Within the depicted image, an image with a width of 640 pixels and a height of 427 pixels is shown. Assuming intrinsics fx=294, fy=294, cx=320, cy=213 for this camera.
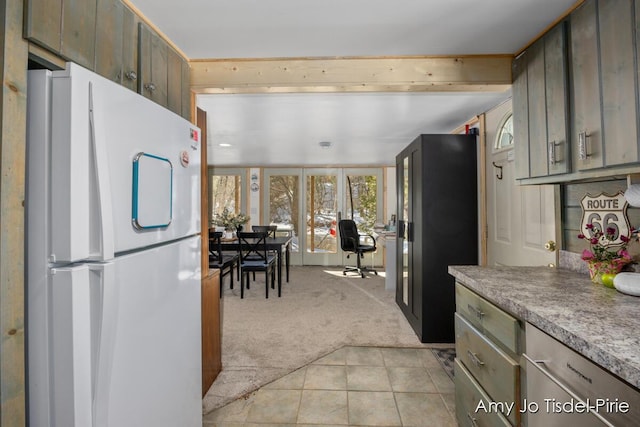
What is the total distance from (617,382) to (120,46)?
2.06 m

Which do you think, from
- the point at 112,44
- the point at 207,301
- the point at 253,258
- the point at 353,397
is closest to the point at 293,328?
the point at 353,397

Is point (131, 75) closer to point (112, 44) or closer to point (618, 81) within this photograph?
point (112, 44)

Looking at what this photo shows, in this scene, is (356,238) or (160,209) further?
(356,238)

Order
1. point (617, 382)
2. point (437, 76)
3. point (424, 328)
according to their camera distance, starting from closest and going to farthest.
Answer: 1. point (617, 382)
2. point (437, 76)
3. point (424, 328)

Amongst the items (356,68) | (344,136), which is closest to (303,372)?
(356,68)

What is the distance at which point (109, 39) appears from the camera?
1.20 meters

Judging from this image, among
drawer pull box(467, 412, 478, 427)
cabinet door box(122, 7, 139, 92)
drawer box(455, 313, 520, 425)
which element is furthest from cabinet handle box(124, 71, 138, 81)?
drawer pull box(467, 412, 478, 427)

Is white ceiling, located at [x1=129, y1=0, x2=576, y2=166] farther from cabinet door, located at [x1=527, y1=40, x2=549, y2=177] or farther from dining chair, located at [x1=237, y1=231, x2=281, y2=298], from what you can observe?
dining chair, located at [x1=237, y1=231, x2=281, y2=298]

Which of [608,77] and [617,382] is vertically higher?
[608,77]

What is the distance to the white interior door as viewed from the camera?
6.86ft

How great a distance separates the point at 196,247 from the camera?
1.46 metres

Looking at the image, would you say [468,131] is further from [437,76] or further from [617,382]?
[617,382]

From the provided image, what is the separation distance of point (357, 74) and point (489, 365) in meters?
1.76

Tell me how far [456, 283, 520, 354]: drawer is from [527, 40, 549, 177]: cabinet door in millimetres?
788
